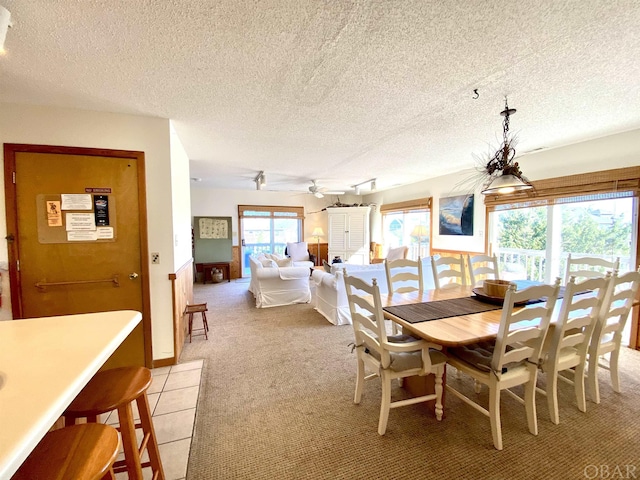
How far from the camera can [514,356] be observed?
62.9 inches

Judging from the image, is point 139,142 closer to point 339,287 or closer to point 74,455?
point 74,455

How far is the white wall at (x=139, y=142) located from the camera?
211cm

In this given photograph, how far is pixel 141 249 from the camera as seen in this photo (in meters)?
2.41

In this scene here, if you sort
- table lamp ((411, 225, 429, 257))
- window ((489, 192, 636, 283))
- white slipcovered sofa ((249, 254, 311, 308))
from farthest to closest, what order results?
1. table lamp ((411, 225, 429, 257))
2. white slipcovered sofa ((249, 254, 311, 308))
3. window ((489, 192, 636, 283))

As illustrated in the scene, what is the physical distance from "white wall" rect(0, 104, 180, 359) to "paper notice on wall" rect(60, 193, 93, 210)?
0.40 m

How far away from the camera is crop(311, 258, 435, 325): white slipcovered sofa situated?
3.62 m

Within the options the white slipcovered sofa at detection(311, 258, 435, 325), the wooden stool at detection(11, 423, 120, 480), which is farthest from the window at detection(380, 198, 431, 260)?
the wooden stool at detection(11, 423, 120, 480)

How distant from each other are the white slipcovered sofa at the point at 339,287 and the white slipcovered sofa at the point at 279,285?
0.49 meters

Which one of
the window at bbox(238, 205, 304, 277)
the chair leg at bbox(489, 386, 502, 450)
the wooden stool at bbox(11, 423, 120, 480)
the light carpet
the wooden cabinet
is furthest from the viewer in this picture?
the window at bbox(238, 205, 304, 277)

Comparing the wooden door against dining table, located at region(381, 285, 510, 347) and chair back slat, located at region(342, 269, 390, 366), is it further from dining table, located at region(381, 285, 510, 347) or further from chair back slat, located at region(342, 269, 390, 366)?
dining table, located at region(381, 285, 510, 347)

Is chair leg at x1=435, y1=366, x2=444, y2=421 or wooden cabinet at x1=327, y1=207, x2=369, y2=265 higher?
wooden cabinet at x1=327, y1=207, x2=369, y2=265

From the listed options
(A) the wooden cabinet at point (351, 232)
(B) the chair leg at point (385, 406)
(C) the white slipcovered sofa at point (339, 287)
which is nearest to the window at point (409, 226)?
(A) the wooden cabinet at point (351, 232)

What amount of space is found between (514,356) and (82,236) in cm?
328

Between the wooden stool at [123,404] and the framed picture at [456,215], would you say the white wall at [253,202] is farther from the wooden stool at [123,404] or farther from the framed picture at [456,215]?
the wooden stool at [123,404]
